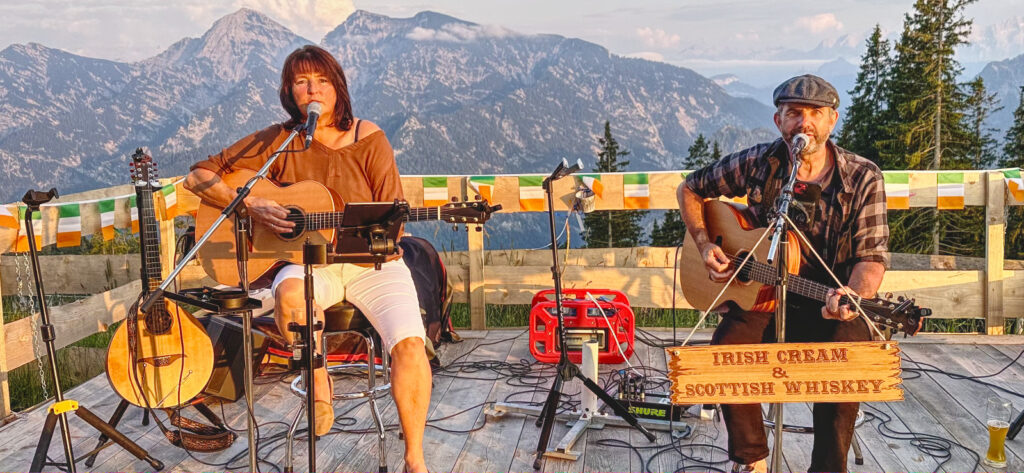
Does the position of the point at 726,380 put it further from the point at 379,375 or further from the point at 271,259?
the point at 379,375

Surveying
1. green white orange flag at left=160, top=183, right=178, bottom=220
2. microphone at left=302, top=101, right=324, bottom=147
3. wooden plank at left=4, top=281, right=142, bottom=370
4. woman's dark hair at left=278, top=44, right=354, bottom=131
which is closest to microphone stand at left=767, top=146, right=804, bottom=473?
microphone at left=302, top=101, right=324, bottom=147

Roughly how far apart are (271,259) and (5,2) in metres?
45.0

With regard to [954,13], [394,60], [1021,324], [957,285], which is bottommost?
[1021,324]

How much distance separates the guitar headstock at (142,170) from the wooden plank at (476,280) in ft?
8.13

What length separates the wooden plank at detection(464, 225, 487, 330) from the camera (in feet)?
18.3

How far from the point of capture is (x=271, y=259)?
3.57 m

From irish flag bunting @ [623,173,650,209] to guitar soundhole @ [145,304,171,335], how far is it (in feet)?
10.3

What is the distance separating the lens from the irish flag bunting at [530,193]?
18.0ft

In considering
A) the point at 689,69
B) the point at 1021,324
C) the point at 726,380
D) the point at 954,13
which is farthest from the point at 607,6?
the point at 726,380

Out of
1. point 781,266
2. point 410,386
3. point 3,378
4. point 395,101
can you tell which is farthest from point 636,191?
point 395,101

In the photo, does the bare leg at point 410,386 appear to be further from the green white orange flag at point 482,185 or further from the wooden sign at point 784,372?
the green white orange flag at point 482,185

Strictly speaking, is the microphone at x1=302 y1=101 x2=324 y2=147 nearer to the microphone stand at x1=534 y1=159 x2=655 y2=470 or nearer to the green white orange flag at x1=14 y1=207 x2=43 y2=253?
the microphone stand at x1=534 y1=159 x2=655 y2=470

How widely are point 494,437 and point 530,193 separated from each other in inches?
86.3

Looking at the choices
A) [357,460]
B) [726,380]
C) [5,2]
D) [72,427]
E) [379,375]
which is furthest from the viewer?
[5,2]
